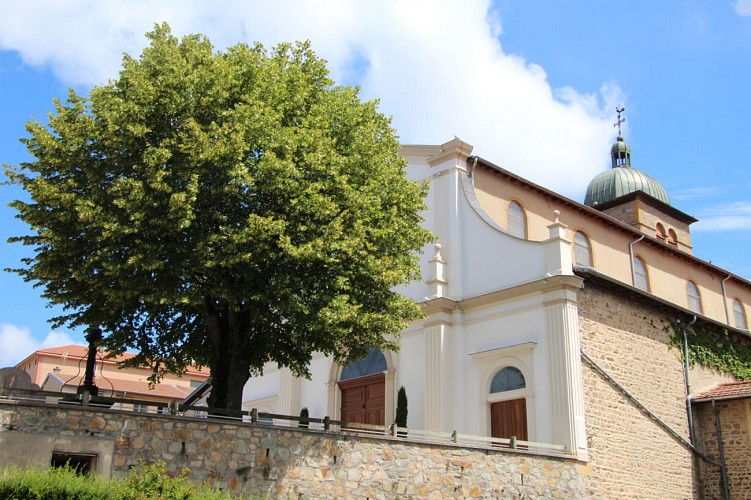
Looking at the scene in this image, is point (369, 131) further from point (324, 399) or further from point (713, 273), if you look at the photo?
point (713, 273)

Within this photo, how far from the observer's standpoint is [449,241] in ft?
83.8

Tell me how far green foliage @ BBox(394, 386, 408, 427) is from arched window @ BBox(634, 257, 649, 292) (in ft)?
43.2

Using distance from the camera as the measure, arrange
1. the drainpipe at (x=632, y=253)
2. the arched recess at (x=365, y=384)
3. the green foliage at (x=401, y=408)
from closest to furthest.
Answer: the green foliage at (x=401, y=408), the arched recess at (x=365, y=384), the drainpipe at (x=632, y=253)

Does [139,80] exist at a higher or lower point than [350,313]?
higher

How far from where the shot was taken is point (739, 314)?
38.4m

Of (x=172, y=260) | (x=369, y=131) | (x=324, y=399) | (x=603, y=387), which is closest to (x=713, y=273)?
(x=603, y=387)

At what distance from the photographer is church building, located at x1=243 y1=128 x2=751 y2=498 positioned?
71.3 feet

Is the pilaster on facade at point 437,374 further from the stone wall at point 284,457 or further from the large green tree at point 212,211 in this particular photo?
the large green tree at point 212,211

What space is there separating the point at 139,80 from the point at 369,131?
592 centimetres

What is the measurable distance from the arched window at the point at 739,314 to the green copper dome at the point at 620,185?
442 inches

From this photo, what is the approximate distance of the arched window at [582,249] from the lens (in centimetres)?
2988

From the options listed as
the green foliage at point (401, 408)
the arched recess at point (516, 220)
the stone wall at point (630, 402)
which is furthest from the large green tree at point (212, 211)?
the arched recess at point (516, 220)

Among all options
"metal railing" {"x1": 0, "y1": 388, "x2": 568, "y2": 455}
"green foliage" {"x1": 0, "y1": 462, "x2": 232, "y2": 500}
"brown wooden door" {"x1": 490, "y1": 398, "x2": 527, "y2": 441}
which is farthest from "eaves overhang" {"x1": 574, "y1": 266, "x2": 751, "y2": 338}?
"green foliage" {"x1": 0, "y1": 462, "x2": 232, "y2": 500}

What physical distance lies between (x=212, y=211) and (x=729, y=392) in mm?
18320
